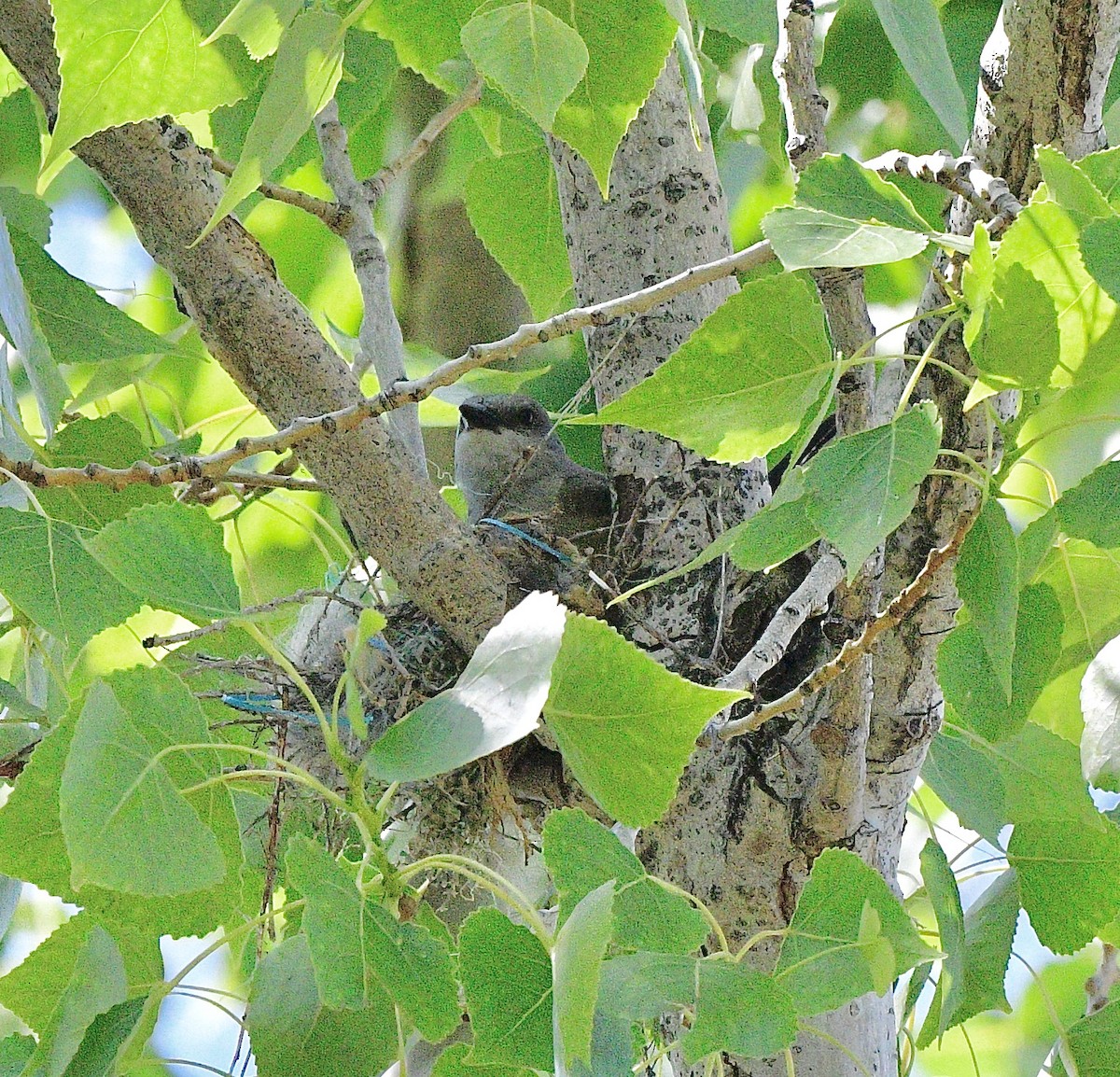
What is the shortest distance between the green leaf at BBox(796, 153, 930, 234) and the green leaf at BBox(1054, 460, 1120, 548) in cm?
19

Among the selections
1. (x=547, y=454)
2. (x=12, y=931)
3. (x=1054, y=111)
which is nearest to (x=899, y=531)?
(x=1054, y=111)

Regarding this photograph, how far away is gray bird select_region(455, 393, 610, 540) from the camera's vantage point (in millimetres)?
2256

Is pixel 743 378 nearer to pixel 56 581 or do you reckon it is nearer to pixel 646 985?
pixel 646 985

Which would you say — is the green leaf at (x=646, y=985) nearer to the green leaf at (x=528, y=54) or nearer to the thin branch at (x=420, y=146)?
the green leaf at (x=528, y=54)

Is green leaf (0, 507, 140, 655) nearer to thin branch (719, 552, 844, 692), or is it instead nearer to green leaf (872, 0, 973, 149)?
thin branch (719, 552, 844, 692)

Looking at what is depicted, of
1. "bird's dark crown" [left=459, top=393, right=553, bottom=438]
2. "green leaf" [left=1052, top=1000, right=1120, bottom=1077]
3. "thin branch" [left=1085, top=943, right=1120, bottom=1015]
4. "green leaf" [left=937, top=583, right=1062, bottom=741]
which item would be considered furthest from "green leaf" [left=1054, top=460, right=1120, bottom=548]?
"bird's dark crown" [left=459, top=393, right=553, bottom=438]

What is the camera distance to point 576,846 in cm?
90

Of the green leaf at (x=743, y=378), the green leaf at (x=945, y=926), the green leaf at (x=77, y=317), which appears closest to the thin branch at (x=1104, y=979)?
the green leaf at (x=945, y=926)

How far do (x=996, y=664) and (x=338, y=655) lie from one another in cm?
126

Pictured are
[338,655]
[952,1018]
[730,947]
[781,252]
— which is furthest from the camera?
[338,655]

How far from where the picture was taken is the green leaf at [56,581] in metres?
1.09

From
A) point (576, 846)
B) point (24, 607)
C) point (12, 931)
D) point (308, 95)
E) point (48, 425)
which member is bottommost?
point (12, 931)

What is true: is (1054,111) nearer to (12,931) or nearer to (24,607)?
(24,607)

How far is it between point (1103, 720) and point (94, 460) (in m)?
0.98
